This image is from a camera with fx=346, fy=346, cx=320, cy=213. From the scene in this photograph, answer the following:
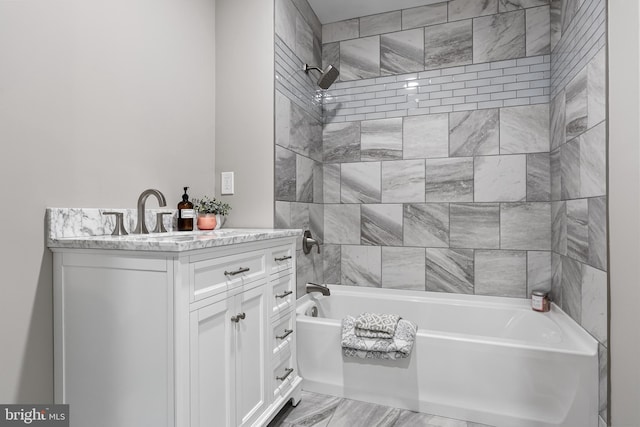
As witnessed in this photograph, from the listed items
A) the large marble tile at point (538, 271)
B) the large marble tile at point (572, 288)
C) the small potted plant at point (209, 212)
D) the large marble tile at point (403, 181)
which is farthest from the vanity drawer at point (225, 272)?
the large marble tile at point (538, 271)

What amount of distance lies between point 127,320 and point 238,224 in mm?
1073

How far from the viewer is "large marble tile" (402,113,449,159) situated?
100 inches

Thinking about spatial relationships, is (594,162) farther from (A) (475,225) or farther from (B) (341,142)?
(B) (341,142)

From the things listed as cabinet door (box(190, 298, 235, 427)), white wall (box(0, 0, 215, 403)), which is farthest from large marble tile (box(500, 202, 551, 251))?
→ white wall (box(0, 0, 215, 403))

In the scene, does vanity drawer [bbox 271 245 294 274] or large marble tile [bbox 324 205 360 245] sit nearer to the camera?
vanity drawer [bbox 271 245 294 274]

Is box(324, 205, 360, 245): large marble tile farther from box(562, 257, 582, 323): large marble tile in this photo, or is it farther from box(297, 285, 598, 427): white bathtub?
box(562, 257, 582, 323): large marble tile

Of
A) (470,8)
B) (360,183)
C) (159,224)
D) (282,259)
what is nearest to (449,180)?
(360,183)

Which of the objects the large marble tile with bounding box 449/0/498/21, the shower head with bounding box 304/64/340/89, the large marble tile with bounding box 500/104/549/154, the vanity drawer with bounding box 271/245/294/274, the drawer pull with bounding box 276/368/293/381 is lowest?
the drawer pull with bounding box 276/368/293/381

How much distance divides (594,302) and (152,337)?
74.3 inches

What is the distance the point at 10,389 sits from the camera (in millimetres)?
1153

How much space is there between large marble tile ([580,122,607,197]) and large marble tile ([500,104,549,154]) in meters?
0.59

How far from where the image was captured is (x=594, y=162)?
1606 millimetres

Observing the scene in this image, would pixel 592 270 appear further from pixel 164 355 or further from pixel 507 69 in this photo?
pixel 164 355

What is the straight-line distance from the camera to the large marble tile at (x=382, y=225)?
8.77 ft
